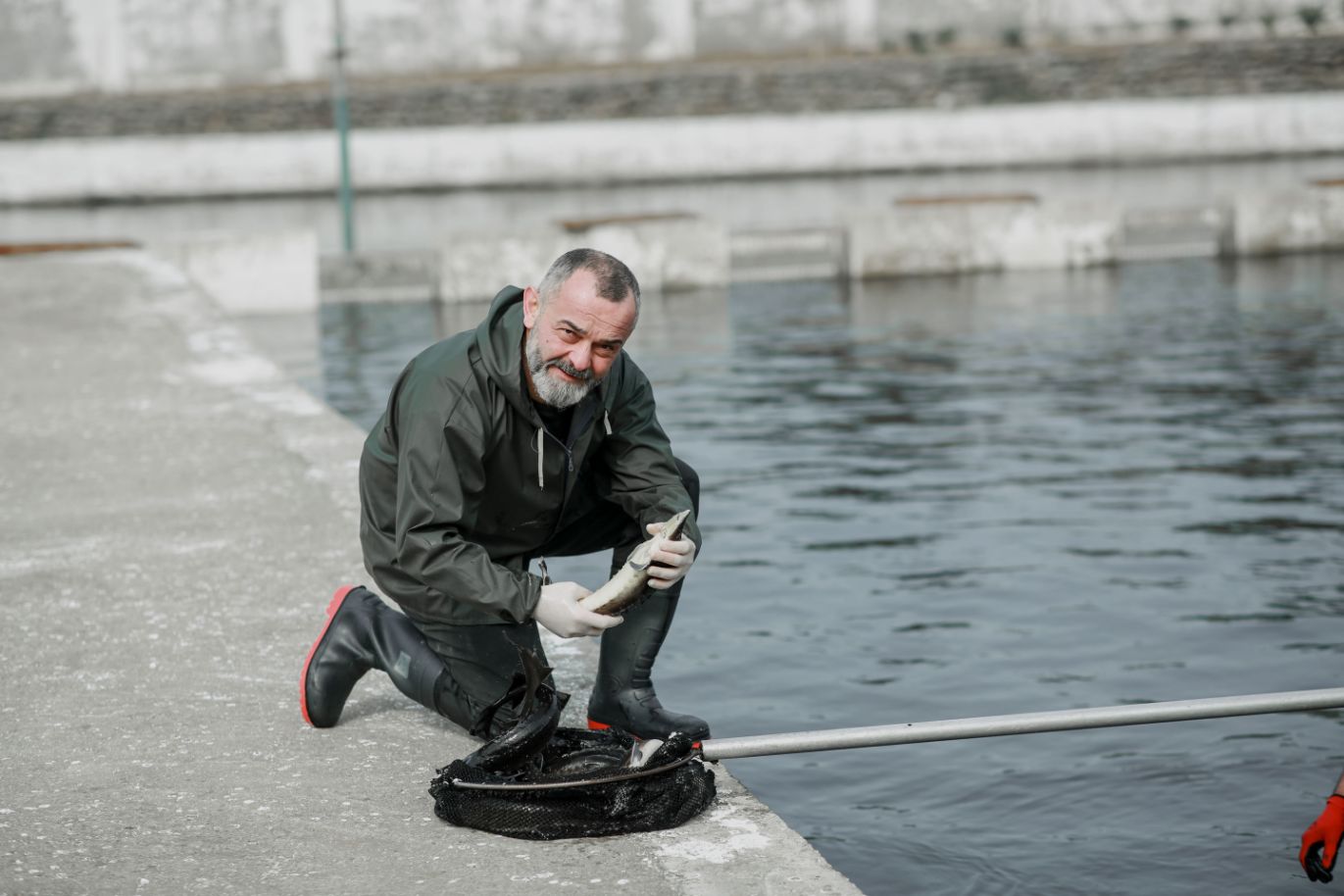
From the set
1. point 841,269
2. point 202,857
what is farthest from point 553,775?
point 841,269

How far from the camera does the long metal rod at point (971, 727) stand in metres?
3.95

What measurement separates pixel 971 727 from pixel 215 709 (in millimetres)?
1896

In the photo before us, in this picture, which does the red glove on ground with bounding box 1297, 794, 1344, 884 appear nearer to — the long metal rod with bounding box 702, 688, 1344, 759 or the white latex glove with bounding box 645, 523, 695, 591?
the long metal rod with bounding box 702, 688, 1344, 759

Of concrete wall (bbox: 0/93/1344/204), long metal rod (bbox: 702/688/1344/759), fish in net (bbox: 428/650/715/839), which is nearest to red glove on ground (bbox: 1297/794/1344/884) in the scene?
long metal rod (bbox: 702/688/1344/759)

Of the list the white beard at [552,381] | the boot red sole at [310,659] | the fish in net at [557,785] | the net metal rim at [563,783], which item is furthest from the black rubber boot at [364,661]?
the white beard at [552,381]

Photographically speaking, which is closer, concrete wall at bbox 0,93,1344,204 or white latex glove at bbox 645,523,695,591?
white latex glove at bbox 645,523,695,591

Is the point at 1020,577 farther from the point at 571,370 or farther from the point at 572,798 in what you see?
the point at 572,798

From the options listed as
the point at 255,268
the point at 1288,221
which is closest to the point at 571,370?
the point at 255,268

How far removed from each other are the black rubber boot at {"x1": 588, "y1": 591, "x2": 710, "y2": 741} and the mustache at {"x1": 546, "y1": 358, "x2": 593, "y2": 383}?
620 millimetres

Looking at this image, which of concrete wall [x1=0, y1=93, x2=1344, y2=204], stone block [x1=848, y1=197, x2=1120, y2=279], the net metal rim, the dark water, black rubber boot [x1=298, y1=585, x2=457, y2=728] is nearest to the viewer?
the net metal rim

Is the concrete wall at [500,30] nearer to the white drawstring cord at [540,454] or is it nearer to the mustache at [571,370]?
the white drawstring cord at [540,454]

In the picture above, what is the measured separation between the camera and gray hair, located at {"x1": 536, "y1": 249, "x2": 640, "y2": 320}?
3988mm

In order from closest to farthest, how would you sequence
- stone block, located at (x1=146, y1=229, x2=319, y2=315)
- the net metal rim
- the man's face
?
the net metal rim, the man's face, stone block, located at (x1=146, y1=229, x2=319, y2=315)

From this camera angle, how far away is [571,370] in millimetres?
4000
